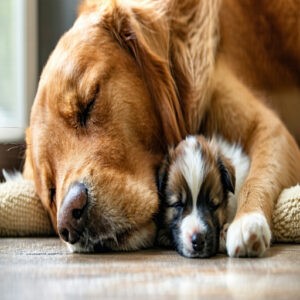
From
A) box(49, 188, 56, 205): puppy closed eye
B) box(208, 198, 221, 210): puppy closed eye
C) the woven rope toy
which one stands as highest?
box(208, 198, 221, 210): puppy closed eye

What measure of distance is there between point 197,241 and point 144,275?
22cm

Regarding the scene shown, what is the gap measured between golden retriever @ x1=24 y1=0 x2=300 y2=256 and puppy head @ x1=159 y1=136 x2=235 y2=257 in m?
0.04

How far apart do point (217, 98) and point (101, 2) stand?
398 mm

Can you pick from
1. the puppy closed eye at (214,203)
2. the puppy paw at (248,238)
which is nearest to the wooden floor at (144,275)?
the puppy paw at (248,238)

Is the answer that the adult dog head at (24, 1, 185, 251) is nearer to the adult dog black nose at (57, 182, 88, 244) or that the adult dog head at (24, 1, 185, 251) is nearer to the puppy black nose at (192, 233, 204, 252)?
the adult dog black nose at (57, 182, 88, 244)

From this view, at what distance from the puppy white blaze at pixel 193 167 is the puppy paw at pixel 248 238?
12 cm

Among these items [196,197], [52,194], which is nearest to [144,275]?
[196,197]

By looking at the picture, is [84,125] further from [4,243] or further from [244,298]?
[244,298]

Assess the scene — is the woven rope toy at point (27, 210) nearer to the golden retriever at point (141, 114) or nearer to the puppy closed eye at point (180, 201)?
the golden retriever at point (141, 114)

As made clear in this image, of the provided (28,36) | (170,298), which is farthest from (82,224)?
(28,36)

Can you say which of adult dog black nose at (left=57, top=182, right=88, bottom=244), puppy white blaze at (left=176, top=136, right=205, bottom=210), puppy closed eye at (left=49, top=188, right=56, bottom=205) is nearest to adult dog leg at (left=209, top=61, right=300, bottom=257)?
puppy white blaze at (left=176, top=136, right=205, bottom=210)

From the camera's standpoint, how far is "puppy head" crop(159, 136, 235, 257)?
1343 mm

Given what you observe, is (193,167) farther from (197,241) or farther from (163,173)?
(197,241)

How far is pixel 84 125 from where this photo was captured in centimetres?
155
